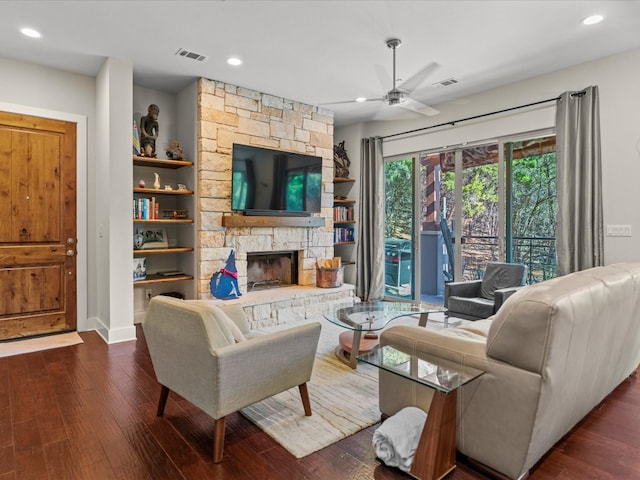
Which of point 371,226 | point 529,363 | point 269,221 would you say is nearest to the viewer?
point 529,363

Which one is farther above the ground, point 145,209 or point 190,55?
point 190,55

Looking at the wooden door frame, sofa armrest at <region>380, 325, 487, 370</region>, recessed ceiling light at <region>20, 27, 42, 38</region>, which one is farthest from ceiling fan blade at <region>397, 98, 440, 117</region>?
the wooden door frame

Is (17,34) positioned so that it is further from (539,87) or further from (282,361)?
(539,87)

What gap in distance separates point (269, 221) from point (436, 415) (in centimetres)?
346

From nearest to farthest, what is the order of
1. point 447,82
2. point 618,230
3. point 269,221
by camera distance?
point 618,230 < point 447,82 < point 269,221

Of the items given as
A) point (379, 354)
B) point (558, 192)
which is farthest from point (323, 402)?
point (558, 192)

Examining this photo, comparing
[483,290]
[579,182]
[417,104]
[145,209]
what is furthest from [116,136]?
[579,182]

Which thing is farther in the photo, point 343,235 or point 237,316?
point 343,235

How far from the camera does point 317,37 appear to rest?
11.0 ft

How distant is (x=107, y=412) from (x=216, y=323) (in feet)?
3.82

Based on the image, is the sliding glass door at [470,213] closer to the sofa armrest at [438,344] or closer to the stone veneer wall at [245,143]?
the stone veneer wall at [245,143]

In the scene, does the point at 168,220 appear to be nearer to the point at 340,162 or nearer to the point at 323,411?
the point at 323,411

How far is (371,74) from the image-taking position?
4.19 metres

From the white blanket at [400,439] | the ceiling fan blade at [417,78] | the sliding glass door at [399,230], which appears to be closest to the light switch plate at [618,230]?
the ceiling fan blade at [417,78]
